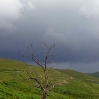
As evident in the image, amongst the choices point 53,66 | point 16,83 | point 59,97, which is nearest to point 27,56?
point 53,66

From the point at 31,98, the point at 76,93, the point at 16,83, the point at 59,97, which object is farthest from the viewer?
the point at 76,93

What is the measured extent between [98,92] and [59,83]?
16.4 meters

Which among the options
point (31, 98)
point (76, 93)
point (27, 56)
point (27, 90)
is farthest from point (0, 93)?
point (76, 93)

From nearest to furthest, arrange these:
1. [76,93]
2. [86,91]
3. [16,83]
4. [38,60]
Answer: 1. [38,60]
2. [16,83]
3. [76,93]
4. [86,91]

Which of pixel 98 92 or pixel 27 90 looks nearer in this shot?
pixel 27 90

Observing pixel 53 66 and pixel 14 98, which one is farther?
pixel 14 98

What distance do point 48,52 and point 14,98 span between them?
107 feet

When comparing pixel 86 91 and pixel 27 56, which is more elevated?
pixel 27 56

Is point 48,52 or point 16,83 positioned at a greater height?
point 48,52

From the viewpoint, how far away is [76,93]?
87000mm

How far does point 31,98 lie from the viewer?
5719 cm

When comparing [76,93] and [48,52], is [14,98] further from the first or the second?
[76,93]

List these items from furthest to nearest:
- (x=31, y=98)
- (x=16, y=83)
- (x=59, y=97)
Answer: (x=16, y=83), (x=59, y=97), (x=31, y=98)

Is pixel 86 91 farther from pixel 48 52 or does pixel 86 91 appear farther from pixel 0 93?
pixel 48 52
